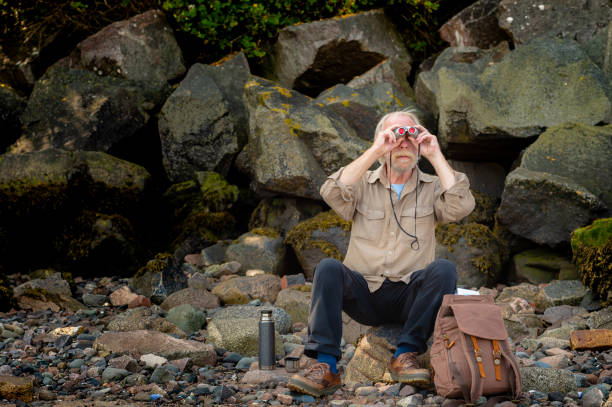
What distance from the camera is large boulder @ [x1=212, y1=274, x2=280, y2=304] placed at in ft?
21.4

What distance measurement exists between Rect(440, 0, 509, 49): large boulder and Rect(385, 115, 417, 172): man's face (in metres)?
5.15

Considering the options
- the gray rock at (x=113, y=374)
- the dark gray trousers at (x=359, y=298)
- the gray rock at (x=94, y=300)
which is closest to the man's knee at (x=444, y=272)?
the dark gray trousers at (x=359, y=298)

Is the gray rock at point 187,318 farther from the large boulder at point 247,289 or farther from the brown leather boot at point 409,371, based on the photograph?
the brown leather boot at point 409,371

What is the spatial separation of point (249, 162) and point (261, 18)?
268 cm

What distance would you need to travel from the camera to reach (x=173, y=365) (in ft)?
14.1

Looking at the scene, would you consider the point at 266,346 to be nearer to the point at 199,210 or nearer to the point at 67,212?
the point at 199,210

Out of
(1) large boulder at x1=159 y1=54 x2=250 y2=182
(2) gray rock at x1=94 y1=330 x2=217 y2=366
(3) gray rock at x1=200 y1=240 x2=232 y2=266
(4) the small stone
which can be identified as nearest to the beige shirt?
(2) gray rock at x1=94 y1=330 x2=217 y2=366

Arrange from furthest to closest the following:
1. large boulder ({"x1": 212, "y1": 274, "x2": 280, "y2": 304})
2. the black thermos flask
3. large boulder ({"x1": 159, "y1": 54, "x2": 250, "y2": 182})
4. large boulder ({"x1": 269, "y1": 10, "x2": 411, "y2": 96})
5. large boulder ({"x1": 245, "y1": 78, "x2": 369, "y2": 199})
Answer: large boulder ({"x1": 269, "y1": 10, "x2": 411, "y2": 96}) → large boulder ({"x1": 159, "y1": 54, "x2": 250, "y2": 182}) → large boulder ({"x1": 245, "y1": 78, "x2": 369, "y2": 199}) → large boulder ({"x1": 212, "y1": 274, "x2": 280, "y2": 304}) → the black thermos flask

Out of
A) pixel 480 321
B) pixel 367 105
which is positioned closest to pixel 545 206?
pixel 367 105

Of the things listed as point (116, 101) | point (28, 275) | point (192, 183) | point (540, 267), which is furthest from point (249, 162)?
point (540, 267)

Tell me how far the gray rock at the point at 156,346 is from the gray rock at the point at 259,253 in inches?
115

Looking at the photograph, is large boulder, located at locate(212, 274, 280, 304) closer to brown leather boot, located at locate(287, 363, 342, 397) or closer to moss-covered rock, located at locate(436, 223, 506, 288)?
moss-covered rock, located at locate(436, 223, 506, 288)

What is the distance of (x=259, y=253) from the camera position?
7656 mm

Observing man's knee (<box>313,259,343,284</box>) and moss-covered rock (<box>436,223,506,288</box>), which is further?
moss-covered rock (<box>436,223,506,288</box>)
